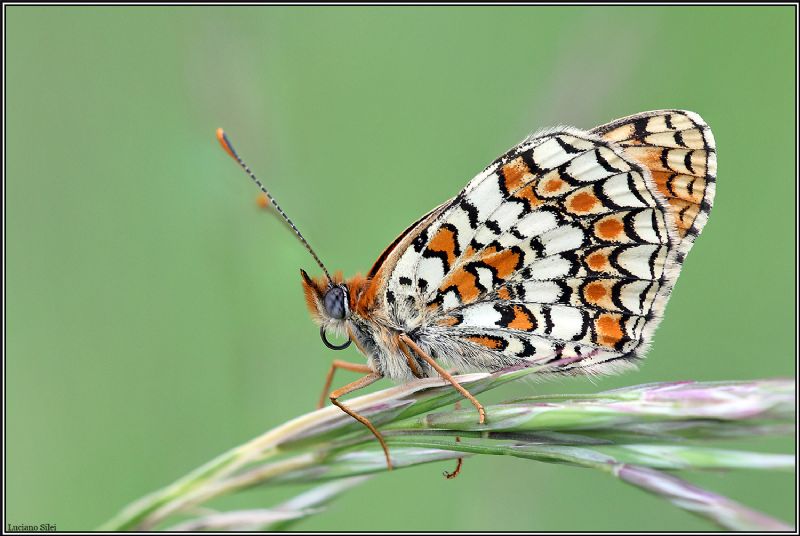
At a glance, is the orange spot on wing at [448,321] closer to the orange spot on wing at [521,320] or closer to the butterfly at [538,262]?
the butterfly at [538,262]

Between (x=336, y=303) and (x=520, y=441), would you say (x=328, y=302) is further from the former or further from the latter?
(x=520, y=441)

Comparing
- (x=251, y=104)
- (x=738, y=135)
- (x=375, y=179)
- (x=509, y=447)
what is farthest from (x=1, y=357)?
(x=738, y=135)

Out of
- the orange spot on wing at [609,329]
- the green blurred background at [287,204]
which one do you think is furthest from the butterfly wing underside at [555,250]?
the green blurred background at [287,204]

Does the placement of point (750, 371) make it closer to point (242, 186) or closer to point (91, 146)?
point (242, 186)

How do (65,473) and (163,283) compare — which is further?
(163,283)

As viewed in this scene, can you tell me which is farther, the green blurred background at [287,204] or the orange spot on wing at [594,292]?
the green blurred background at [287,204]

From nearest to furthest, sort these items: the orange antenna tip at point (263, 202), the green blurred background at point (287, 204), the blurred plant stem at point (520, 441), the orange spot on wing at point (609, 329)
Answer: the blurred plant stem at point (520, 441)
the orange spot on wing at point (609, 329)
the orange antenna tip at point (263, 202)
the green blurred background at point (287, 204)
